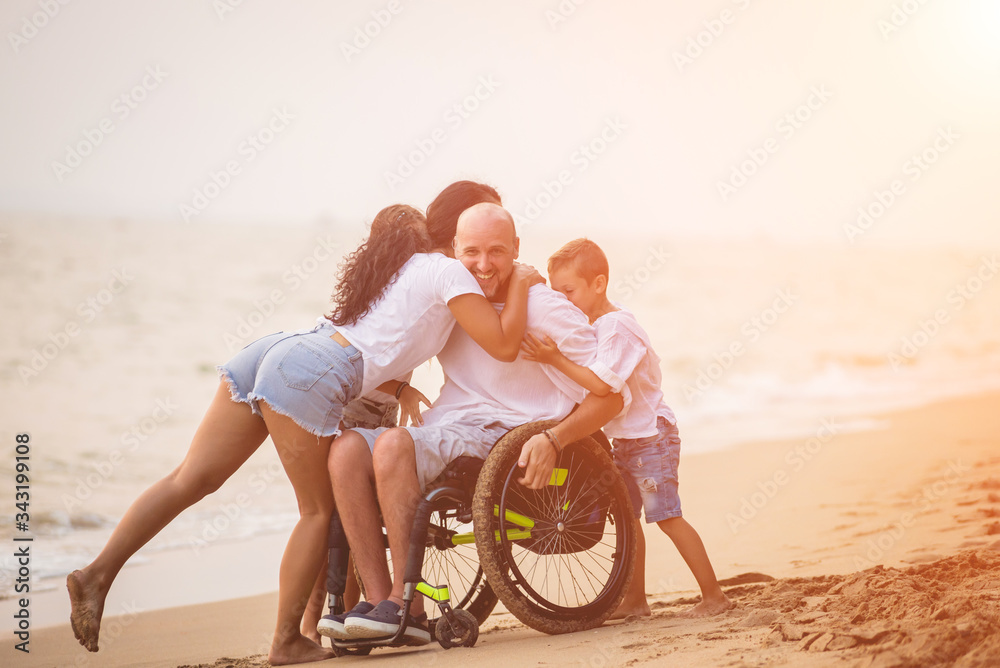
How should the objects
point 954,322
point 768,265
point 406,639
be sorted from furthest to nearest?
point 768,265, point 954,322, point 406,639

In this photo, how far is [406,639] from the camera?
278 centimetres

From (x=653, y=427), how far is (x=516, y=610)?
35.7 inches

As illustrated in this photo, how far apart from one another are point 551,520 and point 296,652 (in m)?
0.94

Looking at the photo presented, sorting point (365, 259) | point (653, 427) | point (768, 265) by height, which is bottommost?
point (653, 427)

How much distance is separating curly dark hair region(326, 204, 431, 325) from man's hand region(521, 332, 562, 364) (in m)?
0.51

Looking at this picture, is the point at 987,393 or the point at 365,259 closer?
the point at 365,259

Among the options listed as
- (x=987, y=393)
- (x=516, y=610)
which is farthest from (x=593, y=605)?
(x=987, y=393)

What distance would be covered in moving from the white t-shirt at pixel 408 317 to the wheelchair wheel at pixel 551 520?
1.48 ft

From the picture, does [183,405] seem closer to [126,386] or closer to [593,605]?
[126,386]

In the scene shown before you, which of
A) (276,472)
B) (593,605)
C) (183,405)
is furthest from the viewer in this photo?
(183,405)

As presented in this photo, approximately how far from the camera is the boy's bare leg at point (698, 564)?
3246 millimetres
